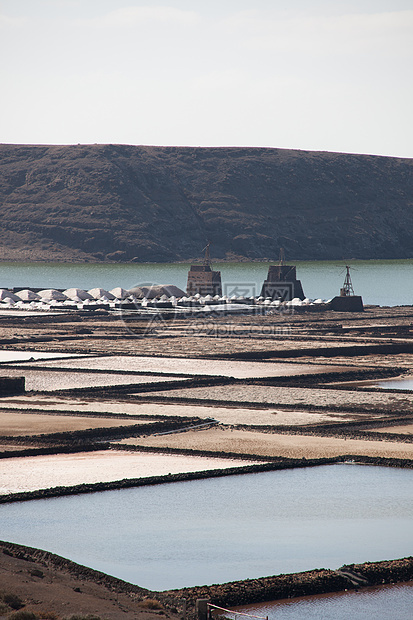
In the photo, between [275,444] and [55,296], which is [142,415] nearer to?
[275,444]

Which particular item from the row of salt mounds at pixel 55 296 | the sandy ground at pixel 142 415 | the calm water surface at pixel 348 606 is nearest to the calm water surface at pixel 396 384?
the sandy ground at pixel 142 415

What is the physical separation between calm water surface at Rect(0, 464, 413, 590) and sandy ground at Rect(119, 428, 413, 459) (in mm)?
1758

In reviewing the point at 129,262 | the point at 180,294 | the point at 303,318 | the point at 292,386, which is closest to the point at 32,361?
the point at 292,386

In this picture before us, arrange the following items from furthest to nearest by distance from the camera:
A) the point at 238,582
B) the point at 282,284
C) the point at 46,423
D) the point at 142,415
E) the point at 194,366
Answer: the point at 282,284 → the point at 194,366 → the point at 142,415 → the point at 46,423 → the point at 238,582

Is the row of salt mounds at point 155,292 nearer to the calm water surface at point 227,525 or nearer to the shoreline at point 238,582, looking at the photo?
the calm water surface at point 227,525

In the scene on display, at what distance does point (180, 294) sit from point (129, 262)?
99091mm

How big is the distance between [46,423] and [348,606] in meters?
14.2

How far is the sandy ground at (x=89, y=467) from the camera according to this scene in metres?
20.1

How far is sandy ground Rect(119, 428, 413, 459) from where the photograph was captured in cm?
2298

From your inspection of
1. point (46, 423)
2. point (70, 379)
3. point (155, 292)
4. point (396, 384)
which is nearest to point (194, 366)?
point (70, 379)

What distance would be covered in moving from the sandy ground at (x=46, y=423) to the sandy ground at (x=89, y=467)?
2.52m

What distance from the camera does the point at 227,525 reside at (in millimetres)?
17406

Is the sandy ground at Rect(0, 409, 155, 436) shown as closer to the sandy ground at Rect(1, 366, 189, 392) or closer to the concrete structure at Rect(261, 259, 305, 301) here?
the sandy ground at Rect(1, 366, 189, 392)

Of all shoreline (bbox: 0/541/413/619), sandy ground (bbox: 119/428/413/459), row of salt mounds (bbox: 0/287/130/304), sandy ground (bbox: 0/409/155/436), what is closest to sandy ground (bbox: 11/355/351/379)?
sandy ground (bbox: 0/409/155/436)
